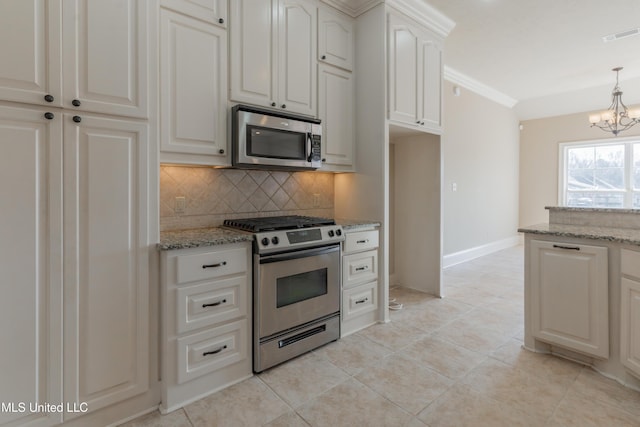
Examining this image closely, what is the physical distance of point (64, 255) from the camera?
4.90 ft

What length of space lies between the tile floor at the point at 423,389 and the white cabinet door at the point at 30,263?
1.68 ft

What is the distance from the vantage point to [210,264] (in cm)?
186

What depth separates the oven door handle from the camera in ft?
6.81

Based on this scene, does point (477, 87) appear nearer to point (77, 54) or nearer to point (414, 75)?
point (414, 75)

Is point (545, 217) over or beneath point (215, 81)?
beneath

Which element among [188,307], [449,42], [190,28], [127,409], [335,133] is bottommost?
[127,409]

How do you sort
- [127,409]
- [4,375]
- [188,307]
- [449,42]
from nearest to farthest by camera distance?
[4,375] → [127,409] → [188,307] → [449,42]

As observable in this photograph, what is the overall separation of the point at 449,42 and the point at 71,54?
12.4 feet

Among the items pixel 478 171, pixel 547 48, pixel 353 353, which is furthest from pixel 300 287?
pixel 478 171

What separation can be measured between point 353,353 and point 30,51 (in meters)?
2.51

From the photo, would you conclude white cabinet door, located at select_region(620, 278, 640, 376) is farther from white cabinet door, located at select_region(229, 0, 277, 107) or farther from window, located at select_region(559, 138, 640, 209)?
window, located at select_region(559, 138, 640, 209)

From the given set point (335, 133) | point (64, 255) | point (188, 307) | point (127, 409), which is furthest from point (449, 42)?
point (127, 409)

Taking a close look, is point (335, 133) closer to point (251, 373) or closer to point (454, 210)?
point (251, 373)

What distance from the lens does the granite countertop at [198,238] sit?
68.6 inches
